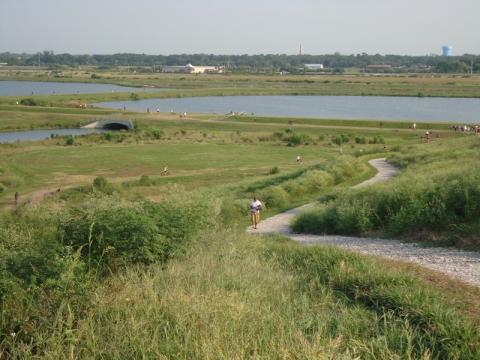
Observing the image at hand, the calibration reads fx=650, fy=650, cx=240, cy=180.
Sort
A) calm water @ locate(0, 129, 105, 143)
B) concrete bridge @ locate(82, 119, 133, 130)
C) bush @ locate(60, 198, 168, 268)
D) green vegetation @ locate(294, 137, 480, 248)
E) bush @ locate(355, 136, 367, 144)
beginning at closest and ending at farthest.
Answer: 1. bush @ locate(60, 198, 168, 268)
2. green vegetation @ locate(294, 137, 480, 248)
3. bush @ locate(355, 136, 367, 144)
4. calm water @ locate(0, 129, 105, 143)
5. concrete bridge @ locate(82, 119, 133, 130)

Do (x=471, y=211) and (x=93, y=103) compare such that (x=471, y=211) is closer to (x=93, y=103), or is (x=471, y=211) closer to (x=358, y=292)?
(x=358, y=292)

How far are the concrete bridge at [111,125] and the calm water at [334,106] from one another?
2355cm

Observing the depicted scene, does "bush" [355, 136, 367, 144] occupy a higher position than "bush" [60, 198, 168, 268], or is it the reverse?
"bush" [60, 198, 168, 268]

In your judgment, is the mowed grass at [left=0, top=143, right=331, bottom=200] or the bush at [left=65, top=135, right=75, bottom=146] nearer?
the mowed grass at [left=0, top=143, right=331, bottom=200]

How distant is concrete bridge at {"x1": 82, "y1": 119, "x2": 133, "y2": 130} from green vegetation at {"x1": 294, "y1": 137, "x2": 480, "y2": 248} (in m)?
56.5

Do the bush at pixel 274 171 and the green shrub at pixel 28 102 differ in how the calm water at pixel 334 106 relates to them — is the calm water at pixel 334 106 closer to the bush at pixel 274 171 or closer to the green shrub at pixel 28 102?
the green shrub at pixel 28 102

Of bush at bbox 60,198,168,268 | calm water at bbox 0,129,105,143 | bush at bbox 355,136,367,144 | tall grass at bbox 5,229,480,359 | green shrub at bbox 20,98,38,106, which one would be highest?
bush at bbox 60,198,168,268

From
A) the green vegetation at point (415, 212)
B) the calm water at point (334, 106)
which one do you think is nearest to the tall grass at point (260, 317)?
the green vegetation at point (415, 212)

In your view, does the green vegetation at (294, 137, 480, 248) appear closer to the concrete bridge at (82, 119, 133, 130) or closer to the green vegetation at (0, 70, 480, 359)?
the green vegetation at (0, 70, 480, 359)

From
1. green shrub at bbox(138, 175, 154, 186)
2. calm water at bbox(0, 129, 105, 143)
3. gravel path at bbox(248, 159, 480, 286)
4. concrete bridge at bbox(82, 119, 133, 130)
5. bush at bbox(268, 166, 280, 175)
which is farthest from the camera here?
concrete bridge at bbox(82, 119, 133, 130)

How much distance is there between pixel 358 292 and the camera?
9.27 m

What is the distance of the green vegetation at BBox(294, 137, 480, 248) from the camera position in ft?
50.8

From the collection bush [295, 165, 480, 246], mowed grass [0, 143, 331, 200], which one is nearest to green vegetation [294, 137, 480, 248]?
bush [295, 165, 480, 246]

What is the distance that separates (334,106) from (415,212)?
94124 mm
